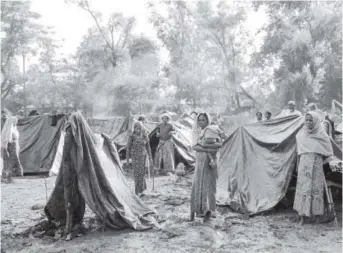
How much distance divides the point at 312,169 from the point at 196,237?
198 cm

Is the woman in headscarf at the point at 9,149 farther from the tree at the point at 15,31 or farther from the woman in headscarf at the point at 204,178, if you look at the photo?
the tree at the point at 15,31

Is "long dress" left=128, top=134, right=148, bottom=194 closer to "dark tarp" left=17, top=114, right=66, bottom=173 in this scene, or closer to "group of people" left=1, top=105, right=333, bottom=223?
"group of people" left=1, top=105, right=333, bottom=223

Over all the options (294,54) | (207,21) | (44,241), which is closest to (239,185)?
(44,241)

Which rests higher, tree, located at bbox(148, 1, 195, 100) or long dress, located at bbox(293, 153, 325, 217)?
tree, located at bbox(148, 1, 195, 100)

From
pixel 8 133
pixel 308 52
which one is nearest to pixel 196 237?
pixel 8 133

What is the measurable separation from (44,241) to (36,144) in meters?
6.50

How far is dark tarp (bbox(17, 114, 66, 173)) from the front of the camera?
10164 mm

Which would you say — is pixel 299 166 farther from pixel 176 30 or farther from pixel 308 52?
pixel 176 30

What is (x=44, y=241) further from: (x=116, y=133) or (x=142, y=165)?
(x=116, y=133)

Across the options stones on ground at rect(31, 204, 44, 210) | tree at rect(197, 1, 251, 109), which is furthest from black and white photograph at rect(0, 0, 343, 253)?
tree at rect(197, 1, 251, 109)

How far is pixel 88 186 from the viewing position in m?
4.57

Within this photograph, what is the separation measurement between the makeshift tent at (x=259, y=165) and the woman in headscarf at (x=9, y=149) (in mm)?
5395

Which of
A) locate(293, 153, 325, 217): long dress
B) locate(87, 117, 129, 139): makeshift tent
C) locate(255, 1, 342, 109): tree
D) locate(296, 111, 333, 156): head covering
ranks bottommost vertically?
locate(293, 153, 325, 217): long dress

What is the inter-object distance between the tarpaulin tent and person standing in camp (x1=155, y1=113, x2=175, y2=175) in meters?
4.64
